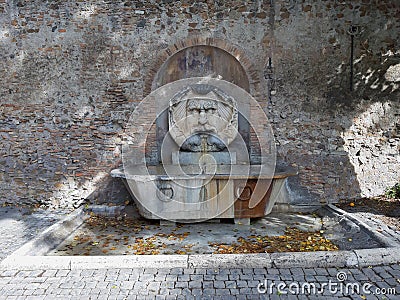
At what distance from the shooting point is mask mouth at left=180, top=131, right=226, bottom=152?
5.76 metres

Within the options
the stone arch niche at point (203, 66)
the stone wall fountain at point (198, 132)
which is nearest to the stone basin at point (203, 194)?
the stone wall fountain at point (198, 132)

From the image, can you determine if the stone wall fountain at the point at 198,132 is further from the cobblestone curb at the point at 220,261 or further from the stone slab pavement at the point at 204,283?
the stone slab pavement at the point at 204,283

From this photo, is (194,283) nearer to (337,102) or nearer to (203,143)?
(203,143)

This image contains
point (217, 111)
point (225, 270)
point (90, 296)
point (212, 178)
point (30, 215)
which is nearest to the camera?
point (90, 296)

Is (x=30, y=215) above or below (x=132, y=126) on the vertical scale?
below

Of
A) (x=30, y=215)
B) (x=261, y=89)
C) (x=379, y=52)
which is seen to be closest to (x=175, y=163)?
(x=261, y=89)

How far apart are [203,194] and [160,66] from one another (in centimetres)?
236

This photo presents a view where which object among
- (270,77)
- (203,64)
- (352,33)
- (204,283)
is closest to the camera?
(204,283)

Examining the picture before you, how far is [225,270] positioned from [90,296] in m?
1.26

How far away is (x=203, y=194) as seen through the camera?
4.76m

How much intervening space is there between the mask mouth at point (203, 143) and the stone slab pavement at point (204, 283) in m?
2.71

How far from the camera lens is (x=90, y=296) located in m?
2.89

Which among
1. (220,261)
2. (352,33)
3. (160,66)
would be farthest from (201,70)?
(220,261)

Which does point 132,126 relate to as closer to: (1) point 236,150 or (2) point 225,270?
(1) point 236,150
